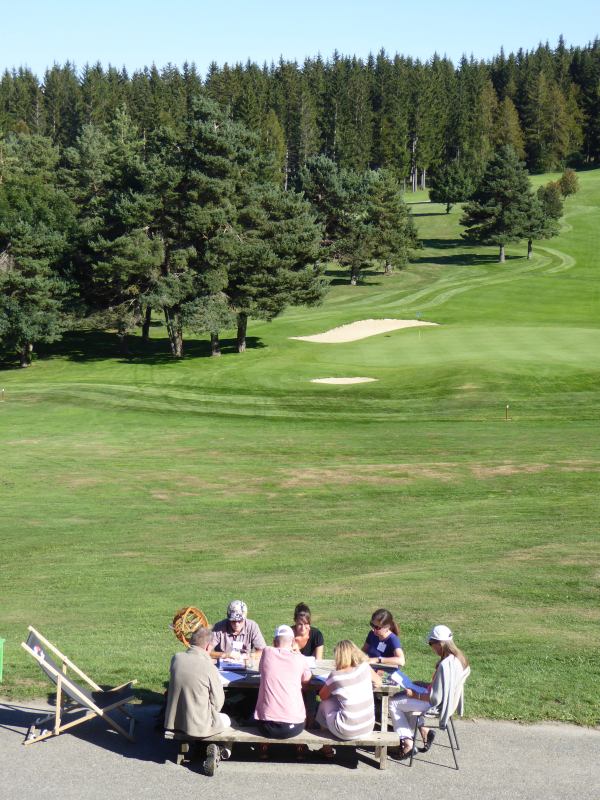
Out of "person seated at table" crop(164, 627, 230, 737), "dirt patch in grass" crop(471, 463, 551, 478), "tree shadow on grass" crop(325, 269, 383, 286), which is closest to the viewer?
"person seated at table" crop(164, 627, 230, 737)

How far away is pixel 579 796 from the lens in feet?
29.5

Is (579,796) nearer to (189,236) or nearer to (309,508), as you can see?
(309,508)

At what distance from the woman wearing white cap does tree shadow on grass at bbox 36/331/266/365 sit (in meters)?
48.8

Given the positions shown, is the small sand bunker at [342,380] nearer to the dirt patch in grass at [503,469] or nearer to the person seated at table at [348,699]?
the dirt patch in grass at [503,469]

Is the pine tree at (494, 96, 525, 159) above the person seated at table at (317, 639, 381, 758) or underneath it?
above

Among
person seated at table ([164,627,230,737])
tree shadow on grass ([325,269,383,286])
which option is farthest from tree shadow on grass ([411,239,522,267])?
person seated at table ([164,627,230,737])

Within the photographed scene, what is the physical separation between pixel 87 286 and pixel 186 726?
178ft

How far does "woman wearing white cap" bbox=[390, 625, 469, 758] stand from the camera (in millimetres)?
10133

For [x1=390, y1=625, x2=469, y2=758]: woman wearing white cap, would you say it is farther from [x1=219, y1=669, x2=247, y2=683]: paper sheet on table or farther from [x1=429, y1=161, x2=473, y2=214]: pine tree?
[x1=429, y1=161, x2=473, y2=214]: pine tree

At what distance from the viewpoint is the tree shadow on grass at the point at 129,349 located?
2391 inches

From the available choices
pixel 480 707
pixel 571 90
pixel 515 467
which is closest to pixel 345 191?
pixel 515 467

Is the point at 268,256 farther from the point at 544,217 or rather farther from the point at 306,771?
the point at 544,217

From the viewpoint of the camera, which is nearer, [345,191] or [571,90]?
[345,191]

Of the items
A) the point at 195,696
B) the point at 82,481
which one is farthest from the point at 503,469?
the point at 195,696
